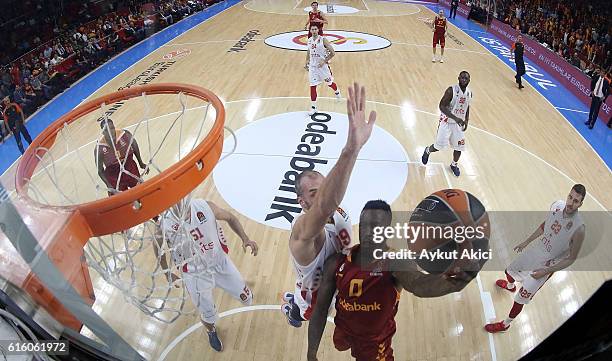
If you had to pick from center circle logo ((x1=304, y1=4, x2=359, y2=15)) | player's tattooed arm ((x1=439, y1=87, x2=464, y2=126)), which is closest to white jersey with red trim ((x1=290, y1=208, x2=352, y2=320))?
player's tattooed arm ((x1=439, y1=87, x2=464, y2=126))

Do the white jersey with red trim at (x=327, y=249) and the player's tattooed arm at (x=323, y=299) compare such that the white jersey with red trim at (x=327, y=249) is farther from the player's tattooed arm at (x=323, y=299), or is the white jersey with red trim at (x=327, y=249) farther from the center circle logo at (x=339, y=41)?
the center circle logo at (x=339, y=41)

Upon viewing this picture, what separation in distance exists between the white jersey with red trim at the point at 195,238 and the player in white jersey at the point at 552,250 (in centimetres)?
251

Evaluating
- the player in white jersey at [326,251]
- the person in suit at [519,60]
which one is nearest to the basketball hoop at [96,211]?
the player in white jersey at [326,251]

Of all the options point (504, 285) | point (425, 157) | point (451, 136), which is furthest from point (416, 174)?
point (504, 285)

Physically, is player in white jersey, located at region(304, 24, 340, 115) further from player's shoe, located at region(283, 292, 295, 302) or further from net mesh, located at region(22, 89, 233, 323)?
player's shoe, located at region(283, 292, 295, 302)

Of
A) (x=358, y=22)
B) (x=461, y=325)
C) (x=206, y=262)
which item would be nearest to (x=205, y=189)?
(x=206, y=262)

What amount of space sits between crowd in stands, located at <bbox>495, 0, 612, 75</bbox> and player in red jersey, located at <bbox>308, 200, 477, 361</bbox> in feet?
30.2

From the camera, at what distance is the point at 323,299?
230 centimetres

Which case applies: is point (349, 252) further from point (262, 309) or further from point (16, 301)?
point (262, 309)

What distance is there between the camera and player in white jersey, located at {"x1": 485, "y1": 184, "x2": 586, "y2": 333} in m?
3.09

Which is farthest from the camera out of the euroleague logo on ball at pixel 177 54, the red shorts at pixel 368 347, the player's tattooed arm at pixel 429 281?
the euroleague logo on ball at pixel 177 54

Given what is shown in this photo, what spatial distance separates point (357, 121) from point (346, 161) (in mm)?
183

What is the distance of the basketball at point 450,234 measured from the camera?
1.66 metres

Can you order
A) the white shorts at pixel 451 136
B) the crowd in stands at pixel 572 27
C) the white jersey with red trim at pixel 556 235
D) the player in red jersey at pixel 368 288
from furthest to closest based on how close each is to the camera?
1. the crowd in stands at pixel 572 27
2. the white shorts at pixel 451 136
3. the white jersey with red trim at pixel 556 235
4. the player in red jersey at pixel 368 288
